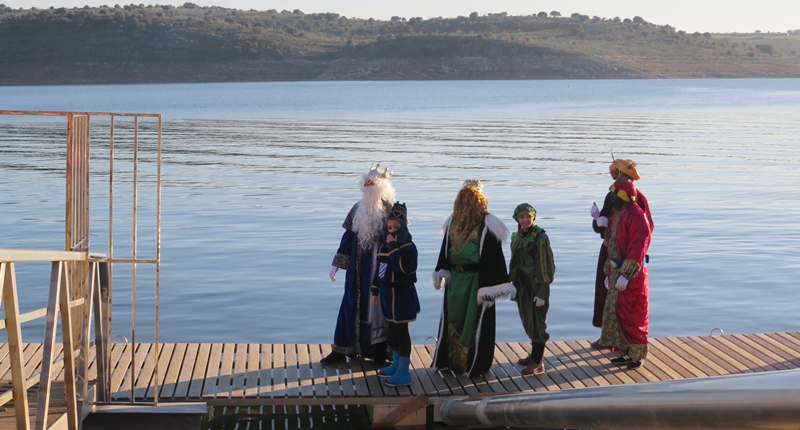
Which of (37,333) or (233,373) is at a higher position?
(233,373)

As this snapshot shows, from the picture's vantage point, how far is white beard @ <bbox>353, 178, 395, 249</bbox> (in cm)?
693

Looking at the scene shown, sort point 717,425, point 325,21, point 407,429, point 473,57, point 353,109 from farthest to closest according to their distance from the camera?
point 325,21
point 473,57
point 353,109
point 407,429
point 717,425

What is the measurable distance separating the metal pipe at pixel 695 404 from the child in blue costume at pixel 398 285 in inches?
188

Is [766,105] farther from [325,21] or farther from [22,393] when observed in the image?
[325,21]

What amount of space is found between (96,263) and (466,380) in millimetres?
2820

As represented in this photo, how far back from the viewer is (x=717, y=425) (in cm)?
130

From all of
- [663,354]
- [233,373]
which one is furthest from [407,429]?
[663,354]

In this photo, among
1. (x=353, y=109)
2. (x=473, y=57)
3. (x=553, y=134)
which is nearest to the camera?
(x=553, y=134)

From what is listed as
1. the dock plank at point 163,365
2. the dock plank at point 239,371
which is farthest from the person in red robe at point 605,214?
the dock plank at point 163,365

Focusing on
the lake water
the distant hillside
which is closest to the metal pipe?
the lake water

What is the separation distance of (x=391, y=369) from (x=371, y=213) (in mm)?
1131

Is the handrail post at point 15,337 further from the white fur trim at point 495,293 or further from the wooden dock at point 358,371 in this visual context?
the white fur trim at point 495,293

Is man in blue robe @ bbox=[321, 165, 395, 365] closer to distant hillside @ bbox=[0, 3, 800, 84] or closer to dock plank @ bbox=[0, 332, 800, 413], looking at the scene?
dock plank @ bbox=[0, 332, 800, 413]

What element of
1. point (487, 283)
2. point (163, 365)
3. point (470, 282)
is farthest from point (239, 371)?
point (487, 283)
